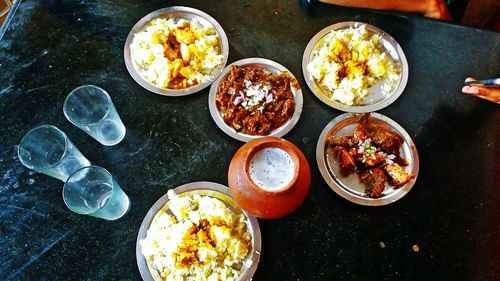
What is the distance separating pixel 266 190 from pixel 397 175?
0.65 meters

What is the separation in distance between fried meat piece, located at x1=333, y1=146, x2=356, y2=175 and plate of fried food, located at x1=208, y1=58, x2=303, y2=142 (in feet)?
0.74

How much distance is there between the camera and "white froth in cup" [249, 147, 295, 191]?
1.43 m

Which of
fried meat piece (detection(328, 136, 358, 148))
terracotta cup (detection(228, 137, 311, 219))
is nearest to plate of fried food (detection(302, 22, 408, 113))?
fried meat piece (detection(328, 136, 358, 148))

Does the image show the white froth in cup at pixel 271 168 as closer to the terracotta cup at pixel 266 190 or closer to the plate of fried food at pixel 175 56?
the terracotta cup at pixel 266 190

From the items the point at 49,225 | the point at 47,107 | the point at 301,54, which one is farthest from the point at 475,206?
the point at 47,107

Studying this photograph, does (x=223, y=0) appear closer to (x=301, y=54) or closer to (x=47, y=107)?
(x=301, y=54)

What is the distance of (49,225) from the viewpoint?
1692mm

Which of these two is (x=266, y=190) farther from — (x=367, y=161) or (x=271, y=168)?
(x=367, y=161)

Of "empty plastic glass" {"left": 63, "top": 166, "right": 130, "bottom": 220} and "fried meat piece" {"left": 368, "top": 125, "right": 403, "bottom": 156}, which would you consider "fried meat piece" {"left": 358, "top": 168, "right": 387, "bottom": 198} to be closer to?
"fried meat piece" {"left": 368, "top": 125, "right": 403, "bottom": 156}

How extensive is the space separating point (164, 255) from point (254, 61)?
0.95 metres

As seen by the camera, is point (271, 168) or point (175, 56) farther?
point (175, 56)

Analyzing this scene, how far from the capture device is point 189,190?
1741mm

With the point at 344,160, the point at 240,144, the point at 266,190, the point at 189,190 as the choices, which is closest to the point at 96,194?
the point at 189,190

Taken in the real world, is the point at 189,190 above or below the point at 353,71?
below
